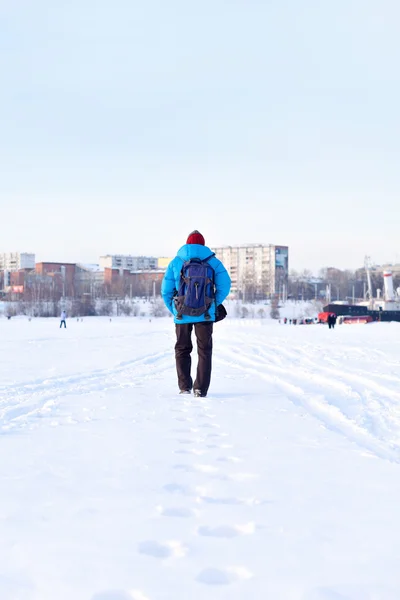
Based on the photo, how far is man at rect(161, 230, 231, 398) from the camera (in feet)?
21.7

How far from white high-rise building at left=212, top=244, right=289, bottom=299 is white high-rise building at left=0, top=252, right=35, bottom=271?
5381 cm

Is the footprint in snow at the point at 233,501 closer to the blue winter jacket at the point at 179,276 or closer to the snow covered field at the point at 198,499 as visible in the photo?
the snow covered field at the point at 198,499

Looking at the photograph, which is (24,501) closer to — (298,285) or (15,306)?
(15,306)

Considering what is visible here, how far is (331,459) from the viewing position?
3.86 metres

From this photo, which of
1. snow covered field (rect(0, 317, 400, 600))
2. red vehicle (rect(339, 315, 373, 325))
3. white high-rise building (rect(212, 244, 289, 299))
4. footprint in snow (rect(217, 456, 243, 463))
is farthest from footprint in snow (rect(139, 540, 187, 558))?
white high-rise building (rect(212, 244, 289, 299))

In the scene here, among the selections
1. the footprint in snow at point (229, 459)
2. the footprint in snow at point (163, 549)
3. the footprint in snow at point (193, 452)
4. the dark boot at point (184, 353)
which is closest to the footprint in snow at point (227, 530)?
the footprint in snow at point (163, 549)

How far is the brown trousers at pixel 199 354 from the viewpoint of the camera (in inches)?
262

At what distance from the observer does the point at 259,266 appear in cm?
16850

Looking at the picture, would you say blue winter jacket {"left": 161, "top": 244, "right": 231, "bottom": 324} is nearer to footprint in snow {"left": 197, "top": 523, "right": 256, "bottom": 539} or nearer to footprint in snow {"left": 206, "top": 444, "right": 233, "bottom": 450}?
footprint in snow {"left": 206, "top": 444, "right": 233, "bottom": 450}

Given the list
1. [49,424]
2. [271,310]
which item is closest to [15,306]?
[271,310]

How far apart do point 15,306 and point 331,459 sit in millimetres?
92624

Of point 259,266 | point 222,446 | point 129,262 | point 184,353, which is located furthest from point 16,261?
point 222,446

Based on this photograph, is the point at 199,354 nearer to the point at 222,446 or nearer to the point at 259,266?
the point at 222,446

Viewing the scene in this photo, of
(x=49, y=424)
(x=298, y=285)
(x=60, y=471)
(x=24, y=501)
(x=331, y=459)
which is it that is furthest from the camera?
(x=298, y=285)
